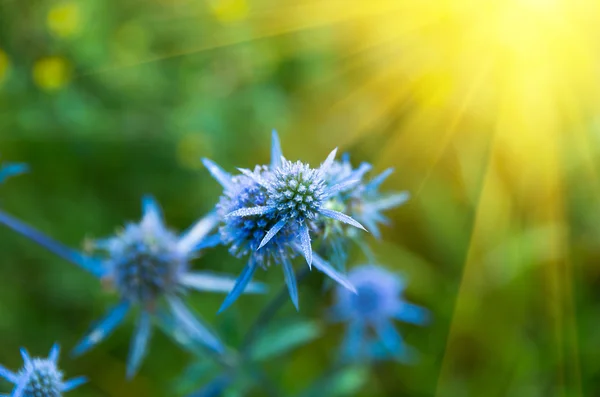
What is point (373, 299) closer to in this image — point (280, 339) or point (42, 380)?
point (280, 339)

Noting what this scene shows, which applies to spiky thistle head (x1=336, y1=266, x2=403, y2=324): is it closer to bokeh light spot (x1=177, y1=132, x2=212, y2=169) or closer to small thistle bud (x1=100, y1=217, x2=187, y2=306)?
small thistle bud (x1=100, y1=217, x2=187, y2=306)

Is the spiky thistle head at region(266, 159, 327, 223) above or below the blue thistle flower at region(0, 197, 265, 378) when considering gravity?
below

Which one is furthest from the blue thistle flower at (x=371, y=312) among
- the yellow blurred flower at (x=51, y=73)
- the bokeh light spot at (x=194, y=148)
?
the yellow blurred flower at (x=51, y=73)

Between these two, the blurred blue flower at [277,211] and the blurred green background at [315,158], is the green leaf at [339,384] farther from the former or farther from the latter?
the blurred blue flower at [277,211]

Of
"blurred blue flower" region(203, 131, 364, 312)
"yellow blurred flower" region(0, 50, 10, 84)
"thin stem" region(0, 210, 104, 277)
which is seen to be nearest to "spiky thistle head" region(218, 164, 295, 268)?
"blurred blue flower" region(203, 131, 364, 312)

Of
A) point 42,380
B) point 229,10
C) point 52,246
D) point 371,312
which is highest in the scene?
point 229,10

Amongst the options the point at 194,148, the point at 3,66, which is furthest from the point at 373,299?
the point at 3,66
